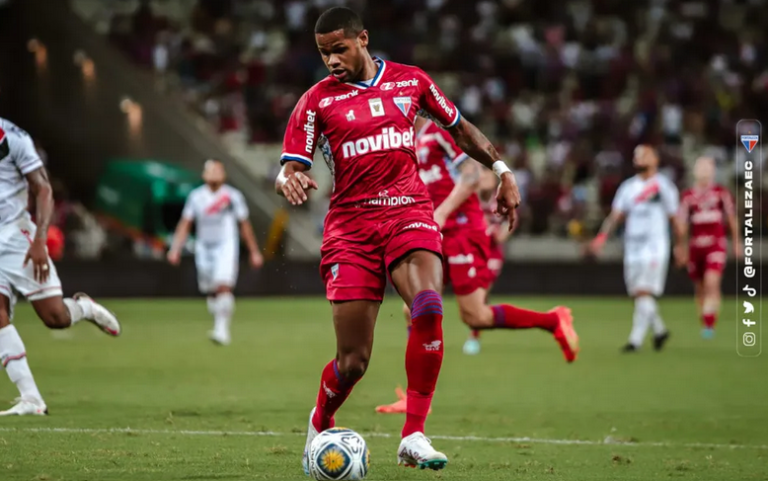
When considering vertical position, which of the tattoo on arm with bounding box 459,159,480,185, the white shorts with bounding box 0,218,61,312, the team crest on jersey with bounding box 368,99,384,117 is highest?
the team crest on jersey with bounding box 368,99,384,117

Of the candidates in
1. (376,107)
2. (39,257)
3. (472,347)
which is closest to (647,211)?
(472,347)

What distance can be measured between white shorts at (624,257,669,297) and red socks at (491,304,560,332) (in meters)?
5.94

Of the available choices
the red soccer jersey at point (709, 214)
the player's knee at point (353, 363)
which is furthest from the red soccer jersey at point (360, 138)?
the red soccer jersey at point (709, 214)

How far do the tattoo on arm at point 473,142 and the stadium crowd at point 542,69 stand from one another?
21089 mm

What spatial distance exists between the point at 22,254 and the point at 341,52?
3.51m

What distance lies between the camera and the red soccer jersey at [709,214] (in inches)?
699

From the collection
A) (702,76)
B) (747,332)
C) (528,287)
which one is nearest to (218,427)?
(747,332)

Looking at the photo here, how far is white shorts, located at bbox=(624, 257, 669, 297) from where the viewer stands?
51.0 ft

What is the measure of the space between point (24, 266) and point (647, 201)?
31.5ft

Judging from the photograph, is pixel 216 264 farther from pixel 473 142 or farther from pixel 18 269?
pixel 473 142

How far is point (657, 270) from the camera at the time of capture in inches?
621

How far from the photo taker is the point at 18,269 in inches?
340

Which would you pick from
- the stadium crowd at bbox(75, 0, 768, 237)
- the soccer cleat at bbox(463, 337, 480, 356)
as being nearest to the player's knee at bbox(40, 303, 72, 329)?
the soccer cleat at bbox(463, 337, 480, 356)

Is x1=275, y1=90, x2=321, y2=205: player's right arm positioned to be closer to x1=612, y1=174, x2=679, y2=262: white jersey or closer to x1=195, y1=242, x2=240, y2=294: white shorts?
x1=612, y1=174, x2=679, y2=262: white jersey
